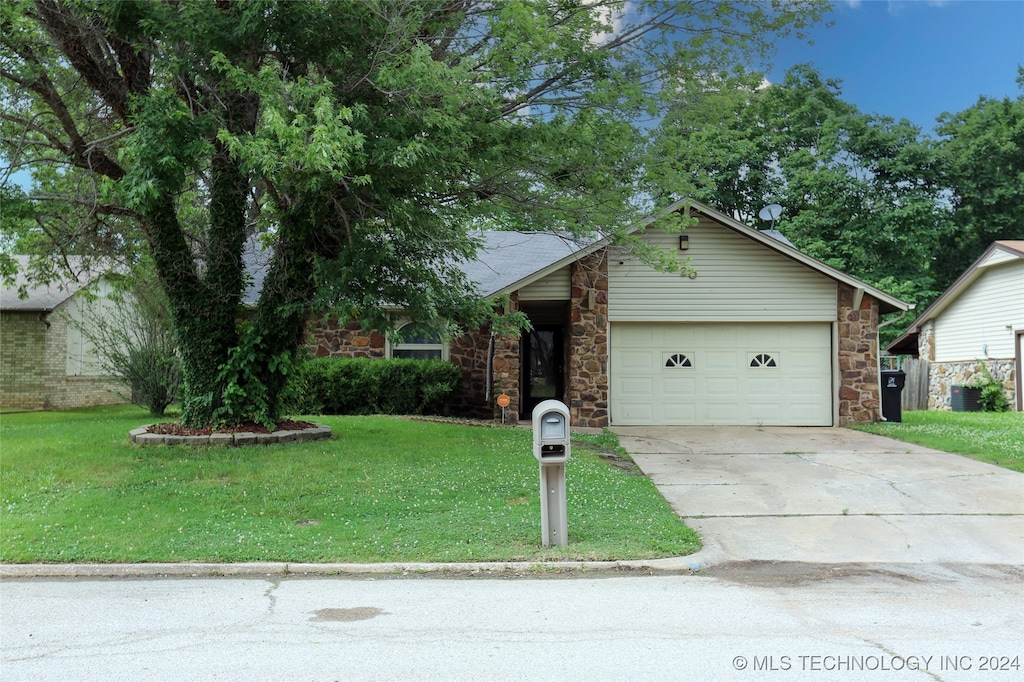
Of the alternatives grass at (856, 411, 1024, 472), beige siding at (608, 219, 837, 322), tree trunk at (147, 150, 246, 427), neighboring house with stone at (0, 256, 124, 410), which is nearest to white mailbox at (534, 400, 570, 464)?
tree trunk at (147, 150, 246, 427)

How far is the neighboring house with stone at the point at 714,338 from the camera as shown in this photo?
16.0m

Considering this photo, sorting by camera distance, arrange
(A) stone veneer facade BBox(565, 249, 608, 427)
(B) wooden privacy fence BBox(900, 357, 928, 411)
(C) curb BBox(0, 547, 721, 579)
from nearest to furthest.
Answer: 1. (C) curb BBox(0, 547, 721, 579)
2. (A) stone veneer facade BBox(565, 249, 608, 427)
3. (B) wooden privacy fence BBox(900, 357, 928, 411)

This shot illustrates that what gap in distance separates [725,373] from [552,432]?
35.8ft

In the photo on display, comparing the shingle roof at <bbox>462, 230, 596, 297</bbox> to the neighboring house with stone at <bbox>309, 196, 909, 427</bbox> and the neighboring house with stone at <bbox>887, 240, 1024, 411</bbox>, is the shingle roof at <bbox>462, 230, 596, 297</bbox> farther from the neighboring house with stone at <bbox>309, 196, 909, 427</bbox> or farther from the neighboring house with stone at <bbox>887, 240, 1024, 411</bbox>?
the neighboring house with stone at <bbox>887, 240, 1024, 411</bbox>

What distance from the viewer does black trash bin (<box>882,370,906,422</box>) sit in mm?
16828

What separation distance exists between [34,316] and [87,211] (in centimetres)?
1273

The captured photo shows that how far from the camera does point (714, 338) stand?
54.4ft

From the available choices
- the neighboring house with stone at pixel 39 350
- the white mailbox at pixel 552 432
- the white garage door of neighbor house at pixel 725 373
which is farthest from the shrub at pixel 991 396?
the neighboring house with stone at pixel 39 350

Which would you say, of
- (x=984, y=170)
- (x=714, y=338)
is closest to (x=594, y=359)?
(x=714, y=338)

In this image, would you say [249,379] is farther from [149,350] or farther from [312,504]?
[149,350]

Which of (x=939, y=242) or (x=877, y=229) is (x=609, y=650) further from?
(x=939, y=242)

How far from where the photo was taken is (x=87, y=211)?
11578 millimetres

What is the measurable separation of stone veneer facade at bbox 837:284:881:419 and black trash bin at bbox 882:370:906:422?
2.20 ft

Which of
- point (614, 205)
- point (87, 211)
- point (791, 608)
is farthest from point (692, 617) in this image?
point (87, 211)
